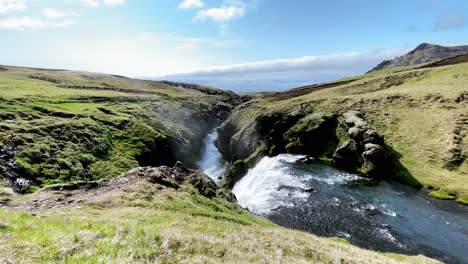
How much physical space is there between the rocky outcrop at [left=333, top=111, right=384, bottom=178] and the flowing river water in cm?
260

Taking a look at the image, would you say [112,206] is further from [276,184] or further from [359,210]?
[276,184]

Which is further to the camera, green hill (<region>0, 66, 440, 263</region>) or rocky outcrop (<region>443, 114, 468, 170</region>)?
rocky outcrop (<region>443, 114, 468, 170</region>)

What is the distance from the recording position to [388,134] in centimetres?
6238

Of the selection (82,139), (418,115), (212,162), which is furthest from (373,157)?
(82,139)

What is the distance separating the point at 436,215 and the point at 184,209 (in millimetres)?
33302

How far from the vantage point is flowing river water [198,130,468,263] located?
3250cm

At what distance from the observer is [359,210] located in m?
41.3

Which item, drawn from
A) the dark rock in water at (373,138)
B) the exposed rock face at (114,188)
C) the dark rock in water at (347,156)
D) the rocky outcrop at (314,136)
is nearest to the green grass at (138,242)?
the exposed rock face at (114,188)

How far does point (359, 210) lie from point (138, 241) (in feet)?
120

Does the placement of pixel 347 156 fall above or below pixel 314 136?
below

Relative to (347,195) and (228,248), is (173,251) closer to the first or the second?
(228,248)

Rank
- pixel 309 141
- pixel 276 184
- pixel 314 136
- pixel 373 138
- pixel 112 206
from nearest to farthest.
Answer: pixel 112 206
pixel 276 184
pixel 373 138
pixel 309 141
pixel 314 136

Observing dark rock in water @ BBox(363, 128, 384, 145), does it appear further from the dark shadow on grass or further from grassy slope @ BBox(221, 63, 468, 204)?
grassy slope @ BBox(221, 63, 468, 204)

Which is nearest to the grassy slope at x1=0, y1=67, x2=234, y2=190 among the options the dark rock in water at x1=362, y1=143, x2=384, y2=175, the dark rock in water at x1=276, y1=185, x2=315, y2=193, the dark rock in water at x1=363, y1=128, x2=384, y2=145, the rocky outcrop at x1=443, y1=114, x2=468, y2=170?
the dark rock in water at x1=276, y1=185, x2=315, y2=193
